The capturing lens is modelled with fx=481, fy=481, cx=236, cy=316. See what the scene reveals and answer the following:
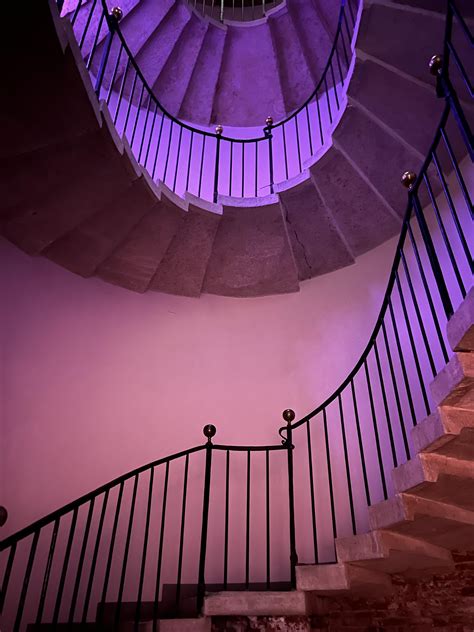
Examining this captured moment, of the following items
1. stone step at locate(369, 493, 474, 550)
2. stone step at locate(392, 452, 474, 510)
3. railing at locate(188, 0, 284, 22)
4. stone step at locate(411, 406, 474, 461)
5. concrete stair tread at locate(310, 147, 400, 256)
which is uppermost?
railing at locate(188, 0, 284, 22)

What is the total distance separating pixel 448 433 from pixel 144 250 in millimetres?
3037

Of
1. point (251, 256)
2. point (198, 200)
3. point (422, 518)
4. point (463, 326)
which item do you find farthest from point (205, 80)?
point (422, 518)

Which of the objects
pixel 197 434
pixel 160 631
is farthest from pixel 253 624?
pixel 197 434

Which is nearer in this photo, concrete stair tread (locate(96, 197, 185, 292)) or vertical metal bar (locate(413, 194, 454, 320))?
vertical metal bar (locate(413, 194, 454, 320))

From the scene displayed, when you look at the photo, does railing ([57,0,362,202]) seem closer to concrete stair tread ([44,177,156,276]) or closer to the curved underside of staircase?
the curved underside of staircase

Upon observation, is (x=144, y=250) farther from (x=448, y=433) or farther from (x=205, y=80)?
(x=448, y=433)

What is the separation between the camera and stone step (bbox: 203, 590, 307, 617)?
2.68 m

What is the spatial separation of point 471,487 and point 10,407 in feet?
10.5

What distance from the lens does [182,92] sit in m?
5.80

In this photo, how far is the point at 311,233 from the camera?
14.4 feet

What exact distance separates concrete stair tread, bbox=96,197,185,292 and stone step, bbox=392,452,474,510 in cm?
266

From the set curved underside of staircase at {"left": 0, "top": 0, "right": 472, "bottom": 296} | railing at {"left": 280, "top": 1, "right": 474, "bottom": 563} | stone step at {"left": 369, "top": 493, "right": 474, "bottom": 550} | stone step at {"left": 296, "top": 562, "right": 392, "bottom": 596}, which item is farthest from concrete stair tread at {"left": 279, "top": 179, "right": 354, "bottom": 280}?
stone step at {"left": 296, "top": 562, "right": 392, "bottom": 596}

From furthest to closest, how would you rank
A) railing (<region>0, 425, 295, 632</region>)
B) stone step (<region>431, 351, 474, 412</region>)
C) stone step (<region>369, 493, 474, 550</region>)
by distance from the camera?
railing (<region>0, 425, 295, 632</region>)
stone step (<region>369, 493, 474, 550</region>)
stone step (<region>431, 351, 474, 412</region>)

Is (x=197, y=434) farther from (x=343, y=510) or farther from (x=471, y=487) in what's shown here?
(x=471, y=487)
